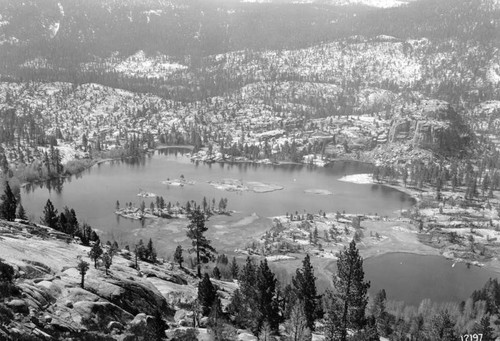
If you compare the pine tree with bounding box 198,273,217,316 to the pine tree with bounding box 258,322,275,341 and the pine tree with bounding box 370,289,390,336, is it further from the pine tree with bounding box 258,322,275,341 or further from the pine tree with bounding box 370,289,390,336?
the pine tree with bounding box 370,289,390,336

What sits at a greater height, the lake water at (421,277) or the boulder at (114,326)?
the boulder at (114,326)

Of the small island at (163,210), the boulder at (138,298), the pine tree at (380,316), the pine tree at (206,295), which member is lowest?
the pine tree at (380,316)

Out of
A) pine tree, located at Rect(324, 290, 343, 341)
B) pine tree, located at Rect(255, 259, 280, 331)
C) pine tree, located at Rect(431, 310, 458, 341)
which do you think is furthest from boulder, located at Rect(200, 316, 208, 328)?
pine tree, located at Rect(431, 310, 458, 341)

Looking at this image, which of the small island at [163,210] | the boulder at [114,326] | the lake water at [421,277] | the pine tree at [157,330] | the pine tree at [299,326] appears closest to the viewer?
the pine tree at [157,330]

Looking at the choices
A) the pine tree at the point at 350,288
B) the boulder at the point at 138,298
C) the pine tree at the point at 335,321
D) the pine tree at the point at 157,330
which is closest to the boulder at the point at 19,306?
the pine tree at the point at 157,330

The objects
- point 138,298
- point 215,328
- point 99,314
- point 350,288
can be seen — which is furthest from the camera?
point 138,298

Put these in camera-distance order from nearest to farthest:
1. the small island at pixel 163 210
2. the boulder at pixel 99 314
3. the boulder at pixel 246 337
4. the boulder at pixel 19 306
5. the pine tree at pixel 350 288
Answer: the boulder at pixel 19 306 → the boulder at pixel 99 314 → the pine tree at pixel 350 288 → the boulder at pixel 246 337 → the small island at pixel 163 210

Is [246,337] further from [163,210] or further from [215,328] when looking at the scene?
[163,210]

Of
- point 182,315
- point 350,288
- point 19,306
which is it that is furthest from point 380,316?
point 19,306

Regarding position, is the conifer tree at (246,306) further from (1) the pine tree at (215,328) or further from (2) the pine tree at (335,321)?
(2) the pine tree at (335,321)
